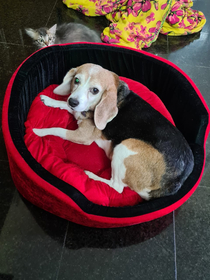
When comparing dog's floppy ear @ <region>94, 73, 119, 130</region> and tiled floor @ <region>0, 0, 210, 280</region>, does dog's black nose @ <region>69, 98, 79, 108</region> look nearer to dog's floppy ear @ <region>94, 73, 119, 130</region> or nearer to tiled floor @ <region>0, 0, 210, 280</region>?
dog's floppy ear @ <region>94, 73, 119, 130</region>

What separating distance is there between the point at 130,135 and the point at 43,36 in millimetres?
2090

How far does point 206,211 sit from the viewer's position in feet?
7.33

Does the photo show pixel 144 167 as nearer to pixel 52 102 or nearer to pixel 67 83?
pixel 67 83

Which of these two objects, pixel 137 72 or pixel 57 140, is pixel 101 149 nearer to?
pixel 57 140

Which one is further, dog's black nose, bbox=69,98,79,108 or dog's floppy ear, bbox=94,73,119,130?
dog's floppy ear, bbox=94,73,119,130

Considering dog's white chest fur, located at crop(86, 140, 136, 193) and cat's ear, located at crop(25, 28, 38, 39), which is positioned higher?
cat's ear, located at crop(25, 28, 38, 39)

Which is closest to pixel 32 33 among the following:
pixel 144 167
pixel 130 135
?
pixel 130 135

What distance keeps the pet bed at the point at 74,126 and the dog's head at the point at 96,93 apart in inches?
19.8

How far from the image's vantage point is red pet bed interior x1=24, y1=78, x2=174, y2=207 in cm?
196

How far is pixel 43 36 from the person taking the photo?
10.4ft

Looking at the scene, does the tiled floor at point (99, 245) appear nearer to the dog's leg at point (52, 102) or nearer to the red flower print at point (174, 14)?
the dog's leg at point (52, 102)

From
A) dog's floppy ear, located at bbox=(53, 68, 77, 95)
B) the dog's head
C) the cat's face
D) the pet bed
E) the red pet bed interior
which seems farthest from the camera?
the cat's face

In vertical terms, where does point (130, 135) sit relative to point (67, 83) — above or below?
below

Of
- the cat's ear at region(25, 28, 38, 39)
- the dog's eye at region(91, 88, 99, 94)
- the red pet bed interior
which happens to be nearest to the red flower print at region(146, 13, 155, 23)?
the red pet bed interior
